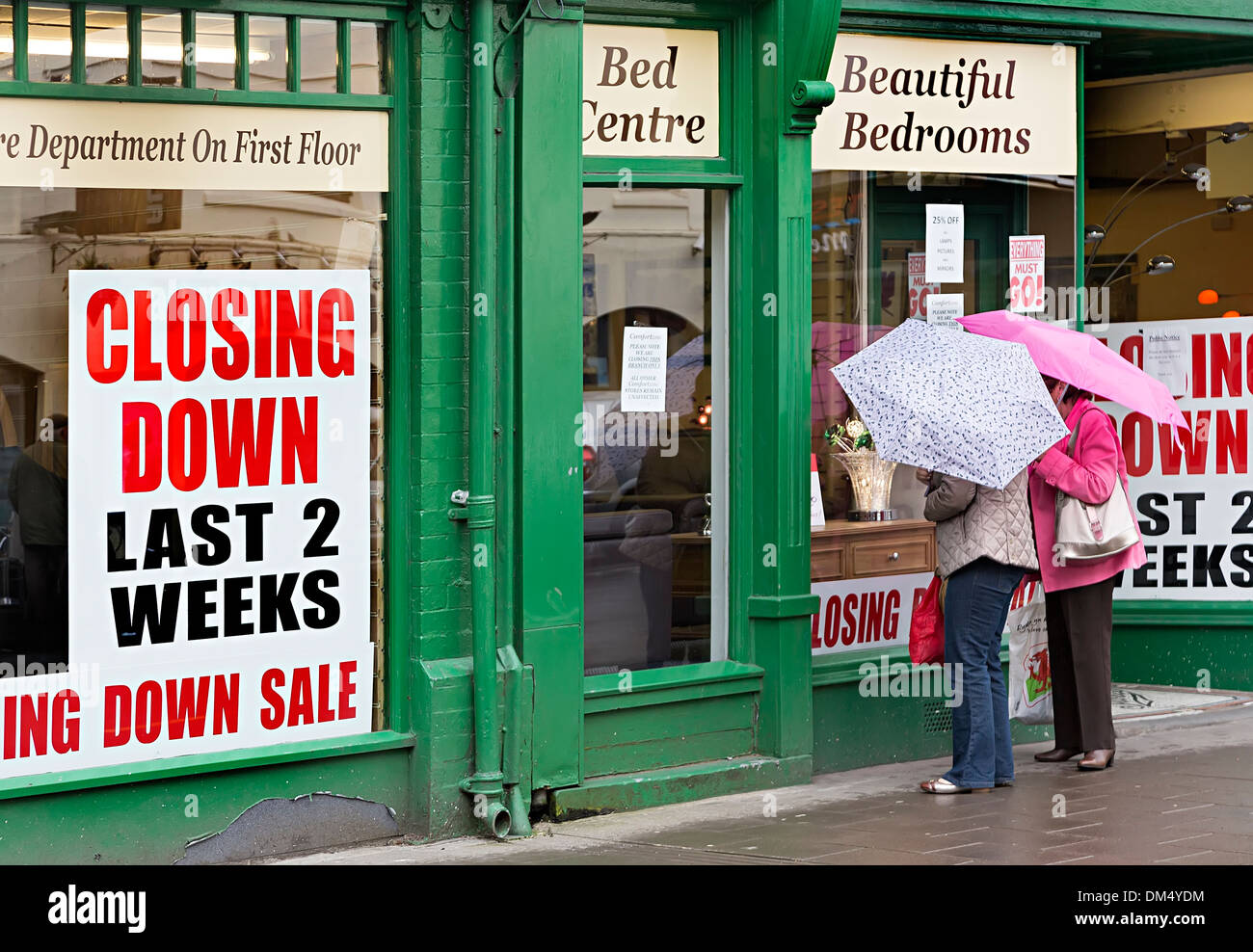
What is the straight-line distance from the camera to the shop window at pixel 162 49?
6.61 metres

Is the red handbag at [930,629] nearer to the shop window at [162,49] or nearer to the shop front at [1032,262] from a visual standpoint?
the shop front at [1032,262]

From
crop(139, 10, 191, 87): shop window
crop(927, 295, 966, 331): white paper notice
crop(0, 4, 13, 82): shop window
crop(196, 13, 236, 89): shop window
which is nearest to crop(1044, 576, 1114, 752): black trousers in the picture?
crop(927, 295, 966, 331): white paper notice

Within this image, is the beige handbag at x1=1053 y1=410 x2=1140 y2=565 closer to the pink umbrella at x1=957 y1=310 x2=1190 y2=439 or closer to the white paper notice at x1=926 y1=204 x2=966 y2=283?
the pink umbrella at x1=957 y1=310 x2=1190 y2=439

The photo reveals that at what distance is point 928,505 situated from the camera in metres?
7.60

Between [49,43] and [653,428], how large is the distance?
320 cm

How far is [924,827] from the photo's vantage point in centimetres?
713

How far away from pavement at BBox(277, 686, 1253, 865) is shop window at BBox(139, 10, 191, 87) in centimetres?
316

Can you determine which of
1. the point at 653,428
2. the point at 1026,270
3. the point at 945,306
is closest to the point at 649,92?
Answer: the point at 653,428

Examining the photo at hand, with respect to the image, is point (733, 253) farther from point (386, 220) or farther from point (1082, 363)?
point (386, 220)

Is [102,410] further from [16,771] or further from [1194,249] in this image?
[1194,249]

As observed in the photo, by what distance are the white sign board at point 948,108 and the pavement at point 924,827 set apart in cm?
321

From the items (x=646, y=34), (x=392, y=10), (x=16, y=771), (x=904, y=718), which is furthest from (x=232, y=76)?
(x=904, y=718)

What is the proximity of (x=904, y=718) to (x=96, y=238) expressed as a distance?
15.4ft

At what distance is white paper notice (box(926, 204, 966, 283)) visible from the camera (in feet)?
29.9
